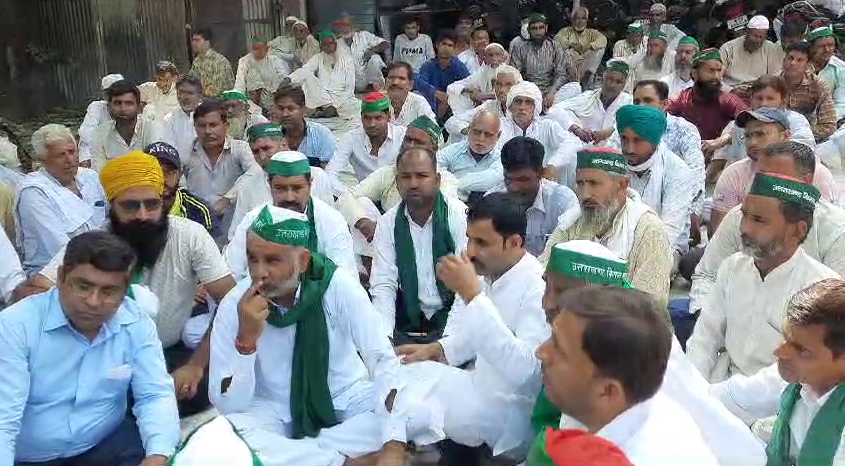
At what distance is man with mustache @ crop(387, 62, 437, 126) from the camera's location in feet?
23.2

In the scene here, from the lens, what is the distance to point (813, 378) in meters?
2.10

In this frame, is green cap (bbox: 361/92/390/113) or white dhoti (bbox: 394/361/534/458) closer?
white dhoti (bbox: 394/361/534/458)

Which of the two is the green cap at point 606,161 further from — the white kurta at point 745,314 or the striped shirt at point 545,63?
the striped shirt at point 545,63

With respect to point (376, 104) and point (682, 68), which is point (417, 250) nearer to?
point (376, 104)

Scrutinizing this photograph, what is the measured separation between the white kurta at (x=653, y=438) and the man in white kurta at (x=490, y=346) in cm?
93

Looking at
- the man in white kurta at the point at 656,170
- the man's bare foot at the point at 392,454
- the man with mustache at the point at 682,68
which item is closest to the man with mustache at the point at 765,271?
the man's bare foot at the point at 392,454

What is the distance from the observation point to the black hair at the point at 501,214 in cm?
295

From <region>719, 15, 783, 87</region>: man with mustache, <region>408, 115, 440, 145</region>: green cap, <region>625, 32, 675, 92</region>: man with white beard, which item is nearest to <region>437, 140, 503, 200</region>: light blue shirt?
<region>408, 115, 440, 145</region>: green cap

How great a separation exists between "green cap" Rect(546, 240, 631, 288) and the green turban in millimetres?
2220

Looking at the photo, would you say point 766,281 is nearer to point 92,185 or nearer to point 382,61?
point 92,185

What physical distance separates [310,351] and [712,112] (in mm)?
4859

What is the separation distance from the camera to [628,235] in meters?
3.51

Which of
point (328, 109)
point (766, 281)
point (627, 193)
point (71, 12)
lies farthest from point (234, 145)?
point (71, 12)

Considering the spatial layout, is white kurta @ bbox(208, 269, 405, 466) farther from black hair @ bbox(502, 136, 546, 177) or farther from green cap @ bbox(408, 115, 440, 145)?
green cap @ bbox(408, 115, 440, 145)
